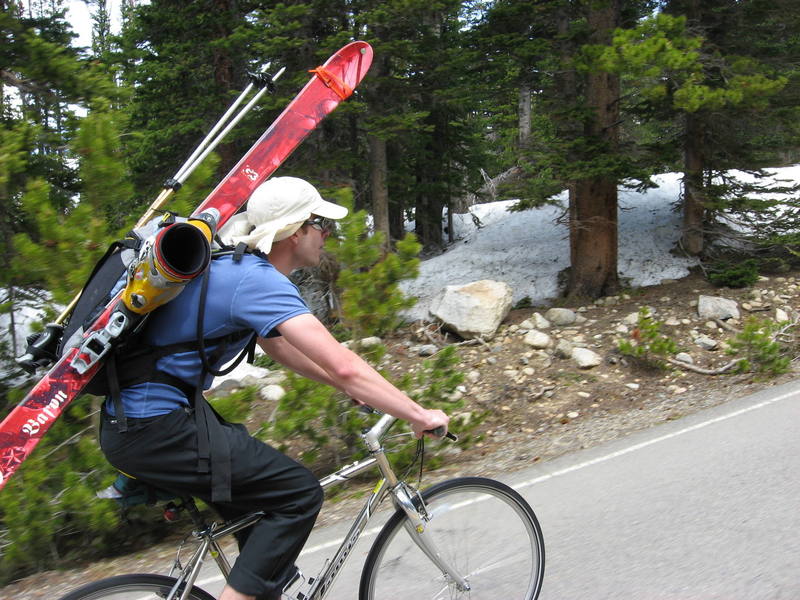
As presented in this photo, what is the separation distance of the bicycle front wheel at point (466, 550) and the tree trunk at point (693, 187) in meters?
12.1

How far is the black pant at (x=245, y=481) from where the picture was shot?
7.72 ft

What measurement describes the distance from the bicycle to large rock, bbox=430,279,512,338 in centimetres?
961

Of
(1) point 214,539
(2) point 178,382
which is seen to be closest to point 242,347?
(2) point 178,382

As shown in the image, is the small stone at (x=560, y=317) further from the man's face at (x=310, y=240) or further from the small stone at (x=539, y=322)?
the man's face at (x=310, y=240)

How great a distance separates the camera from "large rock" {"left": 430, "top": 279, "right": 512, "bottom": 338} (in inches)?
508

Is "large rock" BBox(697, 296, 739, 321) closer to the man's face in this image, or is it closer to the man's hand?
the man's hand

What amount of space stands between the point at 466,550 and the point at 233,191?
12.3 ft

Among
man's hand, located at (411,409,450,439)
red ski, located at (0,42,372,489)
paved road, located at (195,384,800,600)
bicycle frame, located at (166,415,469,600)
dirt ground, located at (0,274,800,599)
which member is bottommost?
dirt ground, located at (0,274,800,599)

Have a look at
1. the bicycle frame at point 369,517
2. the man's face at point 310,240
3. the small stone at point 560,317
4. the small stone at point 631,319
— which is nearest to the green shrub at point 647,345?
the small stone at point 631,319

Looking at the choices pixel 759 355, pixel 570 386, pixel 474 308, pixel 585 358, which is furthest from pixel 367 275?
pixel 474 308

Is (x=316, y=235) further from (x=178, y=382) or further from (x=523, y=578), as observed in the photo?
(x=523, y=578)

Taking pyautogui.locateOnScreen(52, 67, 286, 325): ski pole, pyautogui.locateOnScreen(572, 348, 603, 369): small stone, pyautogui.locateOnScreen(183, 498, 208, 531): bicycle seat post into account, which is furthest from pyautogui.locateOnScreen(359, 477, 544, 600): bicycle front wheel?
pyautogui.locateOnScreen(572, 348, 603, 369): small stone

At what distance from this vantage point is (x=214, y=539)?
2.54 metres

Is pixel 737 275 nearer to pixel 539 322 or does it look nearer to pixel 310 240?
pixel 539 322
